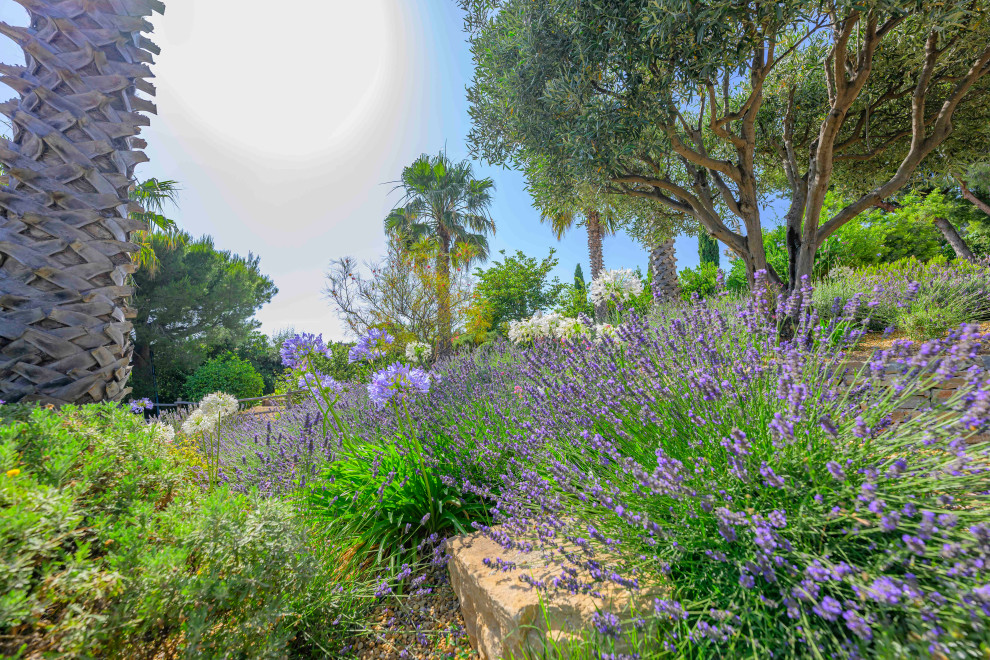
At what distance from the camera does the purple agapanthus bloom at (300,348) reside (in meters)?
2.71

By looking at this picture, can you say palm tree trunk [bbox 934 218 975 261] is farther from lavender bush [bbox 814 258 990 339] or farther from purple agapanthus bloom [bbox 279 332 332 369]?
purple agapanthus bloom [bbox 279 332 332 369]

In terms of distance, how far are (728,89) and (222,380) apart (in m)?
18.8

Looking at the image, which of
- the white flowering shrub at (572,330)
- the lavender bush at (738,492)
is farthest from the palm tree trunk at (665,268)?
the lavender bush at (738,492)

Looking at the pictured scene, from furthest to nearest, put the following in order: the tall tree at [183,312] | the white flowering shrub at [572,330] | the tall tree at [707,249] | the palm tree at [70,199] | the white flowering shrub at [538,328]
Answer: the tall tree at [707,249] < the tall tree at [183,312] < the white flowering shrub at [538,328] < the white flowering shrub at [572,330] < the palm tree at [70,199]

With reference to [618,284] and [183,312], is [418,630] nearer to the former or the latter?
[618,284]

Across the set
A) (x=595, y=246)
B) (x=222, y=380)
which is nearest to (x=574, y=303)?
(x=595, y=246)

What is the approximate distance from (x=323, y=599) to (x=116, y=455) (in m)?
1.07

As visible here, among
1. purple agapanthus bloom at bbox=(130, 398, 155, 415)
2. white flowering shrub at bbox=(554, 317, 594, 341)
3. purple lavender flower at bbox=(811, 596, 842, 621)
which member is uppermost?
white flowering shrub at bbox=(554, 317, 594, 341)

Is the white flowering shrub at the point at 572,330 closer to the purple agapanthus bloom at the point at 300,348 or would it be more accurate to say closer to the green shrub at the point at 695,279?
the purple agapanthus bloom at the point at 300,348

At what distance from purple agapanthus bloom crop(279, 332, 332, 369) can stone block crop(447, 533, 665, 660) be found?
174cm

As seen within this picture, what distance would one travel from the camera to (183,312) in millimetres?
17672

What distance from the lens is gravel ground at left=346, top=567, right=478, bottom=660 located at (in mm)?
1768

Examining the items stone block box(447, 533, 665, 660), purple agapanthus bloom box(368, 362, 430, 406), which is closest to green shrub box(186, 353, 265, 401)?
purple agapanthus bloom box(368, 362, 430, 406)

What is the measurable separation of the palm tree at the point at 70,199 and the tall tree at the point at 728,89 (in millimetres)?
4200
